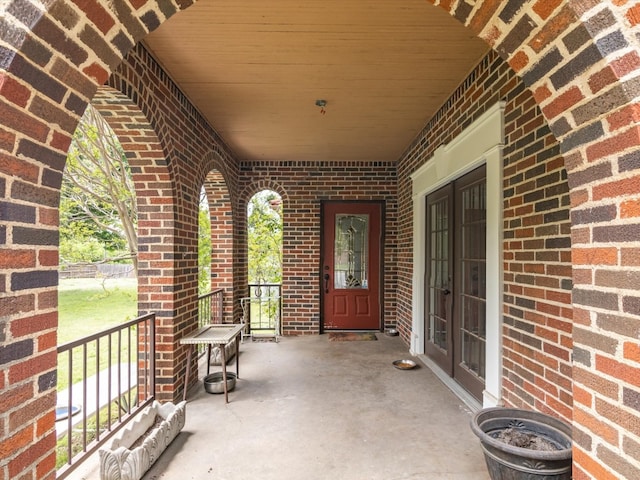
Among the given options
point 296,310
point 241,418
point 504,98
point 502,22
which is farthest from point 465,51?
point 296,310

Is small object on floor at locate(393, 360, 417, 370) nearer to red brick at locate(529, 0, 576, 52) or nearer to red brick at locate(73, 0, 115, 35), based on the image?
red brick at locate(529, 0, 576, 52)

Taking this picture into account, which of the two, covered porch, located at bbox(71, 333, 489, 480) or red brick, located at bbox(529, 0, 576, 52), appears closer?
red brick, located at bbox(529, 0, 576, 52)

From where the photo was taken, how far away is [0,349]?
1.00m

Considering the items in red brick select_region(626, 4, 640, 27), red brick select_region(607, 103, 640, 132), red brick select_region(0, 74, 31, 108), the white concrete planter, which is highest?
red brick select_region(626, 4, 640, 27)

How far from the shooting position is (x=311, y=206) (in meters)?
5.62

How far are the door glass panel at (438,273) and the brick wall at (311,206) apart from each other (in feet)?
4.75

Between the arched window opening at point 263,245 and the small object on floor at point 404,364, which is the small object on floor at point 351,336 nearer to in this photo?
the small object on floor at point 404,364

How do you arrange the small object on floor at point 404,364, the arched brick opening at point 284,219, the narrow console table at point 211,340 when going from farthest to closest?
the arched brick opening at point 284,219
the small object on floor at point 404,364
the narrow console table at point 211,340

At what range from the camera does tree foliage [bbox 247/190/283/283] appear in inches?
275

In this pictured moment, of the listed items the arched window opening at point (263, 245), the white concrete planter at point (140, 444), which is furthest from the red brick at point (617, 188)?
the arched window opening at point (263, 245)

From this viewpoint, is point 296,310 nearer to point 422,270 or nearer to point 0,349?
point 422,270

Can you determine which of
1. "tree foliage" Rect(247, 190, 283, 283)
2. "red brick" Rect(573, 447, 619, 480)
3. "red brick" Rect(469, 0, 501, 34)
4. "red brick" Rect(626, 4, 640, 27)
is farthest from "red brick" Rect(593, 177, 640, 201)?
"tree foliage" Rect(247, 190, 283, 283)

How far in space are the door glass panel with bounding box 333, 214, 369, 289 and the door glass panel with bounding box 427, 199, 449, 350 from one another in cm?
156

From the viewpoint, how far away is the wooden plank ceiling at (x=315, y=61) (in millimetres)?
2123
